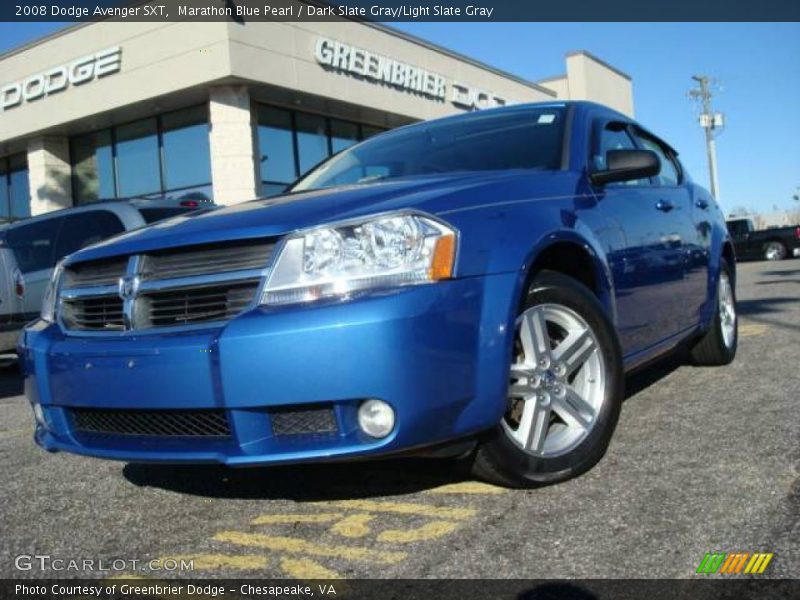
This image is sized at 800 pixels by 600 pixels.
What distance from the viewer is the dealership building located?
15945 mm

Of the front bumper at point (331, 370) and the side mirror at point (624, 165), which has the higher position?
the side mirror at point (624, 165)

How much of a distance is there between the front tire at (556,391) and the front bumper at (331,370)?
0.81 ft

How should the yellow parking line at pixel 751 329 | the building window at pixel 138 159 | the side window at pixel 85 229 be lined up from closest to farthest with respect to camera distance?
the yellow parking line at pixel 751 329 < the side window at pixel 85 229 < the building window at pixel 138 159

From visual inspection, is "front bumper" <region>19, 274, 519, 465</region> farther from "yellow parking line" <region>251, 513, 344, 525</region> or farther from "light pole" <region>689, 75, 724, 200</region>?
"light pole" <region>689, 75, 724, 200</region>

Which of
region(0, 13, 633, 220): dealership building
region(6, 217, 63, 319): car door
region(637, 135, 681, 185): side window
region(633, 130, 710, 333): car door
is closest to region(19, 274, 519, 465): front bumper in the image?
region(633, 130, 710, 333): car door

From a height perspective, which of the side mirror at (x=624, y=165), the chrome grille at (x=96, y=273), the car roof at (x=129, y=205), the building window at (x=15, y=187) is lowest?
the chrome grille at (x=96, y=273)

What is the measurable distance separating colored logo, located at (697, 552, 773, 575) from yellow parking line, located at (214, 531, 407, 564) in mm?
836

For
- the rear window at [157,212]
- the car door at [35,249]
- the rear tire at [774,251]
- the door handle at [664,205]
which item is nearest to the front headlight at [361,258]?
the door handle at [664,205]

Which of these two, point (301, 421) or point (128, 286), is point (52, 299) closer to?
point (128, 286)

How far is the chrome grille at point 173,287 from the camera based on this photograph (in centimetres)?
243

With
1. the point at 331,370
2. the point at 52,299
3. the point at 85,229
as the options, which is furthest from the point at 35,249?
the point at 331,370

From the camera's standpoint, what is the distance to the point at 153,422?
99.2 inches

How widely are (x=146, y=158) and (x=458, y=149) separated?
53.6ft

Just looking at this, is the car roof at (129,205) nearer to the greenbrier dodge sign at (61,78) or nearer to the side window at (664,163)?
the side window at (664,163)
